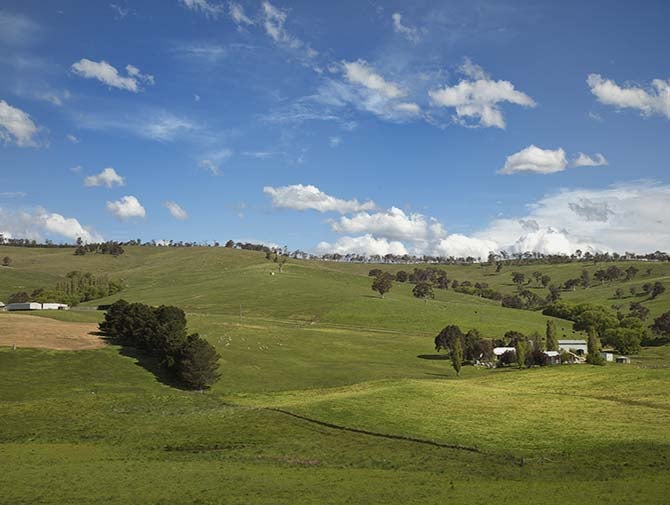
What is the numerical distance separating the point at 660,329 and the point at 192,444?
191m

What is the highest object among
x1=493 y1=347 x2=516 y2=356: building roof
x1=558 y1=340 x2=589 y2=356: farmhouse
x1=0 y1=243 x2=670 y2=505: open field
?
x1=0 y1=243 x2=670 y2=505: open field

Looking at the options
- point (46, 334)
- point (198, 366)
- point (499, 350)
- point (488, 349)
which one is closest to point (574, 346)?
point (499, 350)

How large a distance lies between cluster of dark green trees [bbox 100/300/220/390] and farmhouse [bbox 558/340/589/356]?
10482cm

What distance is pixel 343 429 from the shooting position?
57500 millimetres

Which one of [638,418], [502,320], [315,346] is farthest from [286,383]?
[502,320]

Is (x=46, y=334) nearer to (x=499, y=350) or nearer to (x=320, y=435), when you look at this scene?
(x=320, y=435)

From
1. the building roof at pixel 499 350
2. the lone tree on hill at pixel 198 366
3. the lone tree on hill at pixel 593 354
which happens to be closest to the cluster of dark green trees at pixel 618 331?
the building roof at pixel 499 350

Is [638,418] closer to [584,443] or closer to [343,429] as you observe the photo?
[584,443]

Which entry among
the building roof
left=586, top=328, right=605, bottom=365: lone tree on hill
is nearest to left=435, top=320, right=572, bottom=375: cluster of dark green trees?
the building roof

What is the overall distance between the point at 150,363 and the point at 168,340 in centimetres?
547

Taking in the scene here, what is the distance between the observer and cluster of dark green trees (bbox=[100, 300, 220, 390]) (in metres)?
87.4

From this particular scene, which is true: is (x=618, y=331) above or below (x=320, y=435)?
above

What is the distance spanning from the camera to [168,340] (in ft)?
311

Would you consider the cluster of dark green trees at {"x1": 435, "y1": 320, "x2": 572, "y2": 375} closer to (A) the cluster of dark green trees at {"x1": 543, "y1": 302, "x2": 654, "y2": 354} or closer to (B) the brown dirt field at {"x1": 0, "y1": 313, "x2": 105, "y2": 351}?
(A) the cluster of dark green trees at {"x1": 543, "y1": 302, "x2": 654, "y2": 354}
